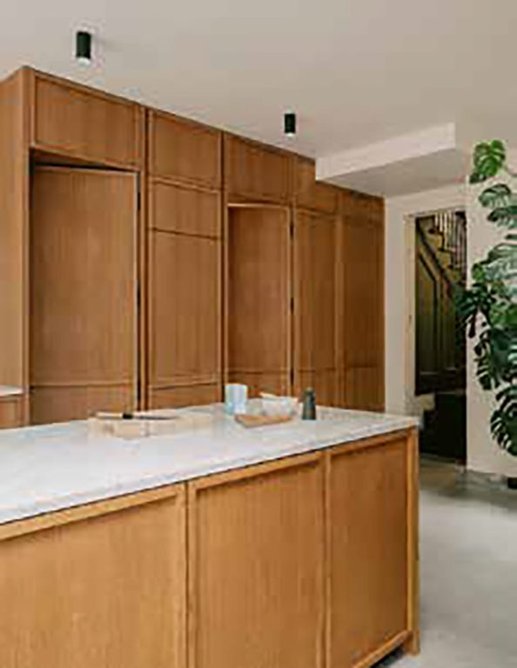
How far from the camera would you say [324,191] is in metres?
5.63

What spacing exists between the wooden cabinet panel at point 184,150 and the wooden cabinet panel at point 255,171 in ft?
0.42

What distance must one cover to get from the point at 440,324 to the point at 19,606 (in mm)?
6906

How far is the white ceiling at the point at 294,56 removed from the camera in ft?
9.67

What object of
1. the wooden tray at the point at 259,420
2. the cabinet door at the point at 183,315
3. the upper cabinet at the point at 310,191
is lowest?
the wooden tray at the point at 259,420

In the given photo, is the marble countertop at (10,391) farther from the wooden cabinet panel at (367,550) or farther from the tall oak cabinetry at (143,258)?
the wooden cabinet panel at (367,550)

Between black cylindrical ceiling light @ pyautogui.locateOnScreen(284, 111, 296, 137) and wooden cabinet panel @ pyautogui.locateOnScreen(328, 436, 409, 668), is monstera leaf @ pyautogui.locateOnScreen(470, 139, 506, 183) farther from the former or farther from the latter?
black cylindrical ceiling light @ pyautogui.locateOnScreen(284, 111, 296, 137)

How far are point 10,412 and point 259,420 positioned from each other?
6.16 ft

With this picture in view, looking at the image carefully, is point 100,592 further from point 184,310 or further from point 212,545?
point 184,310

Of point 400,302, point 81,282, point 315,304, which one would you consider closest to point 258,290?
point 315,304

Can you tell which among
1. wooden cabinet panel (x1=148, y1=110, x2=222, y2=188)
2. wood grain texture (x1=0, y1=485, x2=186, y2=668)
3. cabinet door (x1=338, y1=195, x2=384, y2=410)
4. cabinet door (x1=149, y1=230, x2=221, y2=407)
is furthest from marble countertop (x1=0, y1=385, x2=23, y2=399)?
cabinet door (x1=338, y1=195, x2=384, y2=410)

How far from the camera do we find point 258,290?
213 inches

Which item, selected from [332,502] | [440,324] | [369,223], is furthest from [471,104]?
[440,324]

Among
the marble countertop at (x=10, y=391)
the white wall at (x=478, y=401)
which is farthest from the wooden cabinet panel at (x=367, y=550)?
the white wall at (x=478, y=401)

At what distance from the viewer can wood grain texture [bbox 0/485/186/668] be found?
1.35 metres
